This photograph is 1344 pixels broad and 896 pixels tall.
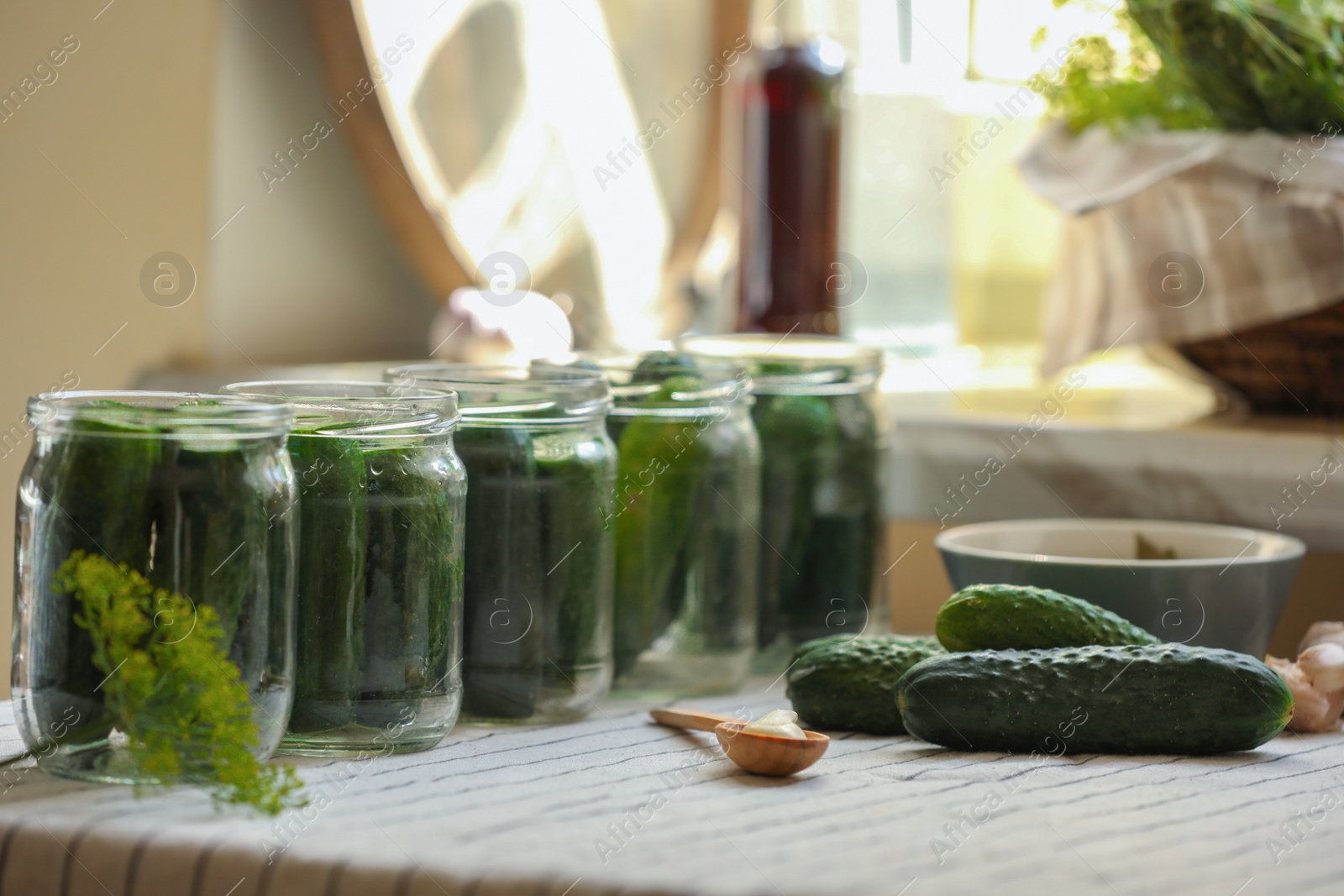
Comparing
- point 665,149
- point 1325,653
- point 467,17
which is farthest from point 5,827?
point 665,149

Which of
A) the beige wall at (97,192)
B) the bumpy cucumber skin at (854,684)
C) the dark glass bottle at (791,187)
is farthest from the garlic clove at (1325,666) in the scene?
the beige wall at (97,192)

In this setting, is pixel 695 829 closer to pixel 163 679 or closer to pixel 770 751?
pixel 770 751

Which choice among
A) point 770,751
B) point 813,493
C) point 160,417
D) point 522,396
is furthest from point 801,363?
point 160,417

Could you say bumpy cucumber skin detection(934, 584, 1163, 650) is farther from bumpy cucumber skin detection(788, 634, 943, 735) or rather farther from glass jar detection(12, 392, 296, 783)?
glass jar detection(12, 392, 296, 783)

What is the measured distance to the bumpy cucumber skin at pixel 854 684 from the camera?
79 centimetres

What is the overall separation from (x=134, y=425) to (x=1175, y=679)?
51 centimetres

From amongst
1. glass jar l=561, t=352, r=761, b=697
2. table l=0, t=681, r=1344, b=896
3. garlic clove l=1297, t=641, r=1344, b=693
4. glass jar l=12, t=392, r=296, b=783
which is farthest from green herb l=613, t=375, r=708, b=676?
garlic clove l=1297, t=641, r=1344, b=693

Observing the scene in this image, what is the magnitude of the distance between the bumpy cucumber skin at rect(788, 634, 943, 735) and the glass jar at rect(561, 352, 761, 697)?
3.1 inches

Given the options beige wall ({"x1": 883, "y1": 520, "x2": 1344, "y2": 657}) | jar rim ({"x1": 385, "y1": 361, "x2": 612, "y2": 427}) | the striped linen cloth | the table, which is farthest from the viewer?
beige wall ({"x1": 883, "y1": 520, "x2": 1344, "y2": 657})

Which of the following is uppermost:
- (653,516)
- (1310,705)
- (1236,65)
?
(1236,65)

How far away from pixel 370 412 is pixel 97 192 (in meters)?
0.78

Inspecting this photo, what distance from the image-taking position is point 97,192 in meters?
1.34

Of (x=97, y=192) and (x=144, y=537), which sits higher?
(x=97, y=192)

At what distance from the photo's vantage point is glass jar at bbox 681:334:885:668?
96 centimetres
